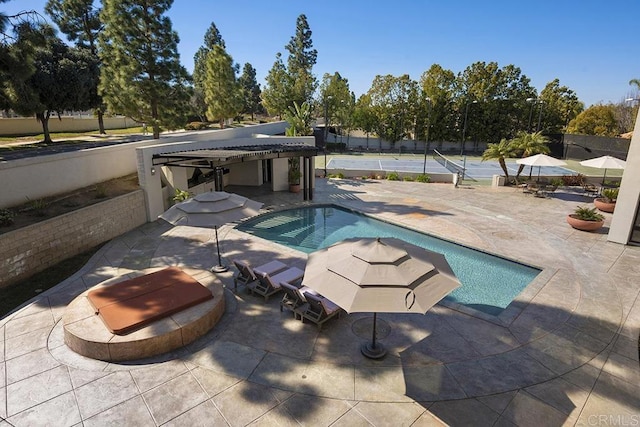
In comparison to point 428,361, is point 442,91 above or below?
above

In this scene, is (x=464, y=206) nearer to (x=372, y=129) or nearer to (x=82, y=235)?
(x=82, y=235)

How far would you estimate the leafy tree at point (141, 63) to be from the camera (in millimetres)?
21266

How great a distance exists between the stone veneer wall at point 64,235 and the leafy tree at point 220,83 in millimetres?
27654

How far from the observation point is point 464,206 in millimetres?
20609

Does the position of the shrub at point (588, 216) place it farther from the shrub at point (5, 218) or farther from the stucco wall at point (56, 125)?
the stucco wall at point (56, 125)

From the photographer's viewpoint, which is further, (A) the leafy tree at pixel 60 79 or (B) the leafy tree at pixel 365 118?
(B) the leafy tree at pixel 365 118

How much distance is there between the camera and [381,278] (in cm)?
611

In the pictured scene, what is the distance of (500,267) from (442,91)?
159 feet

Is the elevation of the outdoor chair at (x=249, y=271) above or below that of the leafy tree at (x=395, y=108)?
below

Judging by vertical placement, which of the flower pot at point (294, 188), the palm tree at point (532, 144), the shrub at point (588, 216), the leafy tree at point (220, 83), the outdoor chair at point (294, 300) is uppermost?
the leafy tree at point (220, 83)

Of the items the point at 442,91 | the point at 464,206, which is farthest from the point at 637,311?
the point at 442,91

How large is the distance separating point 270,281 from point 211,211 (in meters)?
2.99

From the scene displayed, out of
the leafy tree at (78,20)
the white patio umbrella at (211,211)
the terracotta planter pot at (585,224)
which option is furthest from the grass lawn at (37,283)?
the leafy tree at (78,20)

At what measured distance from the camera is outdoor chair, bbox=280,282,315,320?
874 cm
